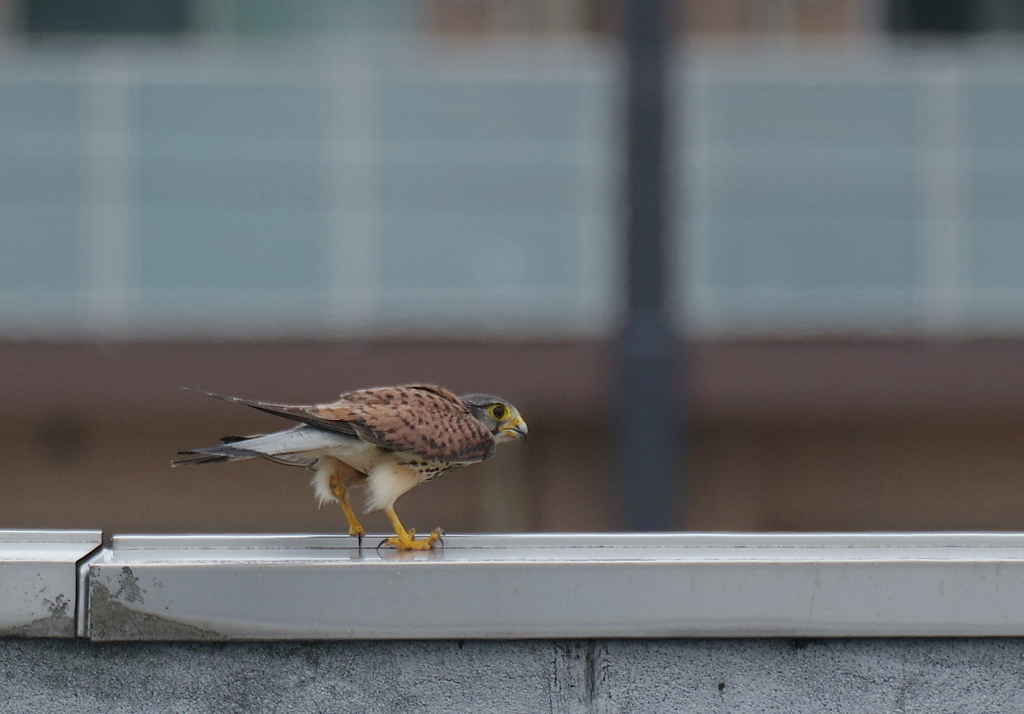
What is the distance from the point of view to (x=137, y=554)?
2186mm

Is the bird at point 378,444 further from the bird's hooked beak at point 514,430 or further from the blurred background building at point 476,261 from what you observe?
the blurred background building at point 476,261

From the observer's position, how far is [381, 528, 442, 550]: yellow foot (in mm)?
2439

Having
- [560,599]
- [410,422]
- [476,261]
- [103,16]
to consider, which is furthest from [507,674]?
[103,16]

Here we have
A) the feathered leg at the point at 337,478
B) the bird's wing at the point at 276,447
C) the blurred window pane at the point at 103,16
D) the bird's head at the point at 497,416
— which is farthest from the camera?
the blurred window pane at the point at 103,16

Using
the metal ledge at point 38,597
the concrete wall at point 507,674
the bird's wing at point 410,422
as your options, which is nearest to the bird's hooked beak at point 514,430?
the bird's wing at point 410,422

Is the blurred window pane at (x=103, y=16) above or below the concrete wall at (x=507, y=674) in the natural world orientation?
above

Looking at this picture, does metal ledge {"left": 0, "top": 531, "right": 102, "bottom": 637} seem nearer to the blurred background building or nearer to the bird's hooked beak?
the bird's hooked beak

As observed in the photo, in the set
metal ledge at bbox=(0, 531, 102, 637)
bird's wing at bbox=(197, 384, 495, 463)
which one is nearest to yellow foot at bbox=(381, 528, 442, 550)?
bird's wing at bbox=(197, 384, 495, 463)

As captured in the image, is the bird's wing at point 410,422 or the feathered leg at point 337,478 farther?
the feathered leg at point 337,478

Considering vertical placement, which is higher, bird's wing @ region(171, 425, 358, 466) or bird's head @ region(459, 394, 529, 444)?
bird's wing @ region(171, 425, 358, 466)

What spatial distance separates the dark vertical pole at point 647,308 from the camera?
7598mm

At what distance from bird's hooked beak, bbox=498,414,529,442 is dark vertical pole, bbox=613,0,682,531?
4.60 metres

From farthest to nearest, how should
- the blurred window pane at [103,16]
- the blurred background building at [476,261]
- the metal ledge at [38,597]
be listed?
the blurred window pane at [103,16]
the blurred background building at [476,261]
the metal ledge at [38,597]

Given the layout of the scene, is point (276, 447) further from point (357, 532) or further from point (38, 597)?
point (38, 597)
